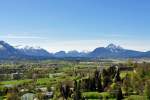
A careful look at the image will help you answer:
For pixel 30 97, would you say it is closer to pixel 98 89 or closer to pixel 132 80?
pixel 98 89

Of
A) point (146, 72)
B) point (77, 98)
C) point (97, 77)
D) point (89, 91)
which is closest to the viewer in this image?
point (77, 98)

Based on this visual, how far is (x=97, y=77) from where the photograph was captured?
122 m

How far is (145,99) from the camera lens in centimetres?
8975

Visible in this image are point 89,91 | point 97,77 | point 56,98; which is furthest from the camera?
point 97,77

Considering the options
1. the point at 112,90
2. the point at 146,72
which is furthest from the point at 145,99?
the point at 146,72

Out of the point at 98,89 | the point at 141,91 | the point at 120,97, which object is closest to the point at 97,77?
the point at 98,89

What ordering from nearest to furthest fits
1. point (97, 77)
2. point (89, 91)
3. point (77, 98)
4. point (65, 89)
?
point (77, 98)
point (65, 89)
point (89, 91)
point (97, 77)

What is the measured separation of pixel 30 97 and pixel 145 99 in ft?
99.2

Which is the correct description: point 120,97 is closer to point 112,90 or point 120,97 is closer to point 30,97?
point 112,90

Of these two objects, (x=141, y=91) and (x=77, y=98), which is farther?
(x=141, y=91)

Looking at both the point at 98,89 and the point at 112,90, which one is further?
the point at 98,89

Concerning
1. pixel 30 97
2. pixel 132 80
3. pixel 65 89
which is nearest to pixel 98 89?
pixel 132 80

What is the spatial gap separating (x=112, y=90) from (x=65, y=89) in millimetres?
13053

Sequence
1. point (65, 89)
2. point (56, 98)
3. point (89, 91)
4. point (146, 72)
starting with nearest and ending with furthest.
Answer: point (56, 98) < point (65, 89) < point (89, 91) < point (146, 72)
